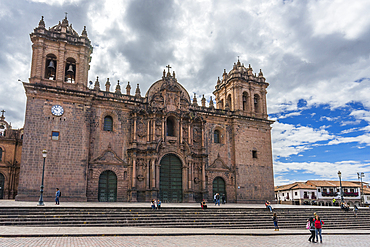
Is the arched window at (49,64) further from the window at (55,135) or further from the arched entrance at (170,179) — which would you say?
the arched entrance at (170,179)

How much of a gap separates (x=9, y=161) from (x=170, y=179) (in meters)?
21.3

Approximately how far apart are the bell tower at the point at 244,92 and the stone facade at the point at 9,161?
25.6 metres

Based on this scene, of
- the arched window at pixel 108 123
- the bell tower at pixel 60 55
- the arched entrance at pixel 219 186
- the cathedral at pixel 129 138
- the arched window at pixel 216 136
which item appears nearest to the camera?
the cathedral at pixel 129 138

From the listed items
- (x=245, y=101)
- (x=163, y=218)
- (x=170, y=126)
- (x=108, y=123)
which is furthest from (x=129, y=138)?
(x=245, y=101)

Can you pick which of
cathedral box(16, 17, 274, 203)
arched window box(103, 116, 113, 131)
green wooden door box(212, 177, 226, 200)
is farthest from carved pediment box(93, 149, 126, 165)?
green wooden door box(212, 177, 226, 200)

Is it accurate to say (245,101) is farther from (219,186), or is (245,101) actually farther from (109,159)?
(109,159)

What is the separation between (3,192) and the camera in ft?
117

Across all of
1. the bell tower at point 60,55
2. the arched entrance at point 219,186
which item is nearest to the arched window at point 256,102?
the arched entrance at point 219,186

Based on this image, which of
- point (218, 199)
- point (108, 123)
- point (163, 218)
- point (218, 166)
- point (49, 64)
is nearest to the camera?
point (163, 218)

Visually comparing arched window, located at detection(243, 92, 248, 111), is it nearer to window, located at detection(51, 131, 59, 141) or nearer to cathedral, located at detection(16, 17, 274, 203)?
cathedral, located at detection(16, 17, 274, 203)

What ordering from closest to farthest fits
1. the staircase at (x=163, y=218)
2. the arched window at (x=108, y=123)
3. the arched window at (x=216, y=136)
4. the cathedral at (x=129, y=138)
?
the staircase at (x=163, y=218), the cathedral at (x=129, y=138), the arched window at (x=108, y=123), the arched window at (x=216, y=136)

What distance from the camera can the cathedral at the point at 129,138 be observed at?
85.0 ft

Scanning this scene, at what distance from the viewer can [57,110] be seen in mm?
26766

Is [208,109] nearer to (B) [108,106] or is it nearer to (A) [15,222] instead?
(B) [108,106]
